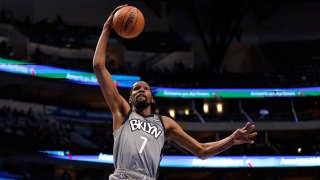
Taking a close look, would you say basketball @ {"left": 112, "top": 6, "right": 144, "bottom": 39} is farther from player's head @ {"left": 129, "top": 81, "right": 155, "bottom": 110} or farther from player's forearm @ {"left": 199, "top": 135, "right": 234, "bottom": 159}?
player's forearm @ {"left": 199, "top": 135, "right": 234, "bottom": 159}

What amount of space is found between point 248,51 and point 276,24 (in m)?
2.49

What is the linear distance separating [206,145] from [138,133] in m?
0.69

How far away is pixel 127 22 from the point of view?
4156mm

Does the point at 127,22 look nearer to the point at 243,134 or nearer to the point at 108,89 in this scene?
the point at 108,89

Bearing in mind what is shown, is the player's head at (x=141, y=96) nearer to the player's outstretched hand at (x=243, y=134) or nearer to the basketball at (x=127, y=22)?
the basketball at (x=127, y=22)

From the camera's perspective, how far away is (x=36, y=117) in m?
21.5

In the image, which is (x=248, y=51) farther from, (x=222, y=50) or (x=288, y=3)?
(x=288, y=3)

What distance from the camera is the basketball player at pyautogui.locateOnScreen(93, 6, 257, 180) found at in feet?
11.6

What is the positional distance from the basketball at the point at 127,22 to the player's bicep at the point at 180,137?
0.86m

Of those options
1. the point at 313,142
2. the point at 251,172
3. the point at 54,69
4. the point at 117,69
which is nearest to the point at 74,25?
the point at 117,69

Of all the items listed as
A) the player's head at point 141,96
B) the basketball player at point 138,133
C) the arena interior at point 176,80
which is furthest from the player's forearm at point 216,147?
the arena interior at point 176,80

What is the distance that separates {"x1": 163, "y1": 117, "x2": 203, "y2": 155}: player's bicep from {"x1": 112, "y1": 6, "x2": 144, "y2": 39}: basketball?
858mm

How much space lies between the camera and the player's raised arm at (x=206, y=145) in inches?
154

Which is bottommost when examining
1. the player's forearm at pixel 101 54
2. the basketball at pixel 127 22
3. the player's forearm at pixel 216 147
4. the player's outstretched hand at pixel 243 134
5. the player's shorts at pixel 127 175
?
the player's shorts at pixel 127 175
